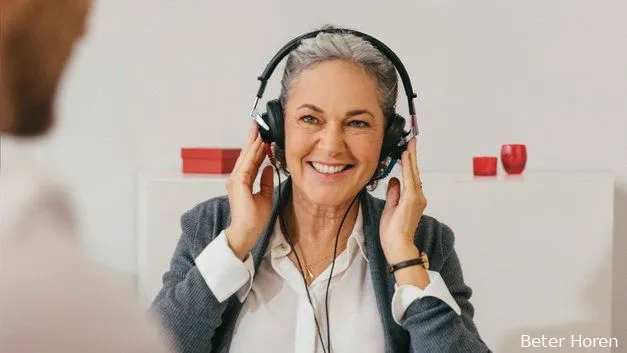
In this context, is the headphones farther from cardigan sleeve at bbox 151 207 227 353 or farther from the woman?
cardigan sleeve at bbox 151 207 227 353

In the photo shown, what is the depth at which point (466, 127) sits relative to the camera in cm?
176

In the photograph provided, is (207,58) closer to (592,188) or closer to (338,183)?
(338,183)

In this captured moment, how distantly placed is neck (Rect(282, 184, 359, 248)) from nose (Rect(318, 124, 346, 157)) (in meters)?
0.11

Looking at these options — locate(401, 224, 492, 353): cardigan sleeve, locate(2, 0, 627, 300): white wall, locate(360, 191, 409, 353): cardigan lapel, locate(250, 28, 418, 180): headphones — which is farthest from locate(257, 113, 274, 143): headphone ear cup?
locate(2, 0, 627, 300): white wall

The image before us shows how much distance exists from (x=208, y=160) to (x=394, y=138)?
0.59 metres

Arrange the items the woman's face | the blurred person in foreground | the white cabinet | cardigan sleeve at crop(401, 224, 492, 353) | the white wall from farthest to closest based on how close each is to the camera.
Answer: the white wall
the white cabinet
the woman's face
cardigan sleeve at crop(401, 224, 492, 353)
the blurred person in foreground

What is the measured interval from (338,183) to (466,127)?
676mm

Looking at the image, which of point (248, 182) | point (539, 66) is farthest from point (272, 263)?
point (539, 66)

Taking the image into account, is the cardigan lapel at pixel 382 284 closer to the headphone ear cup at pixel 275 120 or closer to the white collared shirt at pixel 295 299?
the white collared shirt at pixel 295 299

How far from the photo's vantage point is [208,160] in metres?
1.65

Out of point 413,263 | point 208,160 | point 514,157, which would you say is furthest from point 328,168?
point 514,157

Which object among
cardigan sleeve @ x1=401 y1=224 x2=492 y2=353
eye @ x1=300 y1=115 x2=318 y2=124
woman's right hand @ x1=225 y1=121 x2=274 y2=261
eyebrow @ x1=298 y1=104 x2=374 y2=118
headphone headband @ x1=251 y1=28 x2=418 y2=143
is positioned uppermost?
headphone headband @ x1=251 y1=28 x2=418 y2=143

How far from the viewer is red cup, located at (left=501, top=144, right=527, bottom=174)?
1673 mm

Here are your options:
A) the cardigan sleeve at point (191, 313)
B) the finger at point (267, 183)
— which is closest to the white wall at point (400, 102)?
the finger at point (267, 183)
